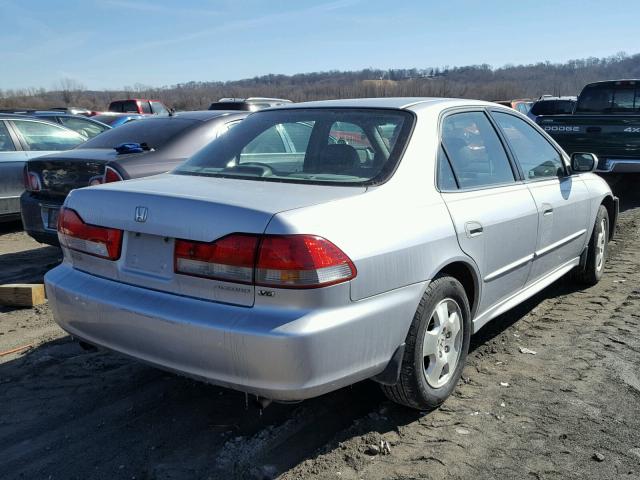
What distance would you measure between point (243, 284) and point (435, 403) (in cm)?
132

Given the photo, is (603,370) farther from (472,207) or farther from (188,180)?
(188,180)

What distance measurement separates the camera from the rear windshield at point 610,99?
11975mm

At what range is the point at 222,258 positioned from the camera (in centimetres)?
264

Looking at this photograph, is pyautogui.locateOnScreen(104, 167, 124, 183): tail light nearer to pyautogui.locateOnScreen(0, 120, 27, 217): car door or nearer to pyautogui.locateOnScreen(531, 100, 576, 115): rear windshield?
pyautogui.locateOnScreen(0, 120, 27, 217): car door

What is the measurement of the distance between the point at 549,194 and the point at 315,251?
2.53m

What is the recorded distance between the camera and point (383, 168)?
3.19m

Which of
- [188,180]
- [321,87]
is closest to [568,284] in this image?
[188,180]

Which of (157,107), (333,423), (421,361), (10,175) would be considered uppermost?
(157,107)

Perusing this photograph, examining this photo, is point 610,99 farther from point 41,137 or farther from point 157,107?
point 157,107

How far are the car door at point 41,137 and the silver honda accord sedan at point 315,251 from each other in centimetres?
535

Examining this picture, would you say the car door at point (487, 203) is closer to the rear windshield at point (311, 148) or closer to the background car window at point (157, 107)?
the rear windshield at point (311, 148)

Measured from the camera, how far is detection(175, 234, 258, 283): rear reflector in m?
2.60

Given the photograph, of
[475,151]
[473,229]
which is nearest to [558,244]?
[475,151]

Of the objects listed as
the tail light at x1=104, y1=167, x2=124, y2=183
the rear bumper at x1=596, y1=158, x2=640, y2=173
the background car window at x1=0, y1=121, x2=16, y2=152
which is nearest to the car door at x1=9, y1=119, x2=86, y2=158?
the background car window at x1=0, y1=121, x2=16, y2=152
